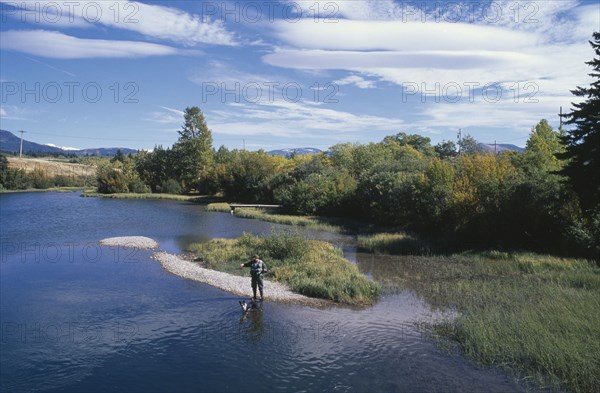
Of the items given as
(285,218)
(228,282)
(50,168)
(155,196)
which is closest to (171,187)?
(155,196)

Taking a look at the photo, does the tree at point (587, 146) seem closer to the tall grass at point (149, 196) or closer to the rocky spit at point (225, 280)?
the rocky spit at point (225, 280)

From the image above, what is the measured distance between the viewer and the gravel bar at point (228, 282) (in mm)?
23969

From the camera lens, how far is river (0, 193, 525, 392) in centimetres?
1436

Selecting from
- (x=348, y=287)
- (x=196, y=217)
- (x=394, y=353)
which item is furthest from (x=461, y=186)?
(x=196, y=217)

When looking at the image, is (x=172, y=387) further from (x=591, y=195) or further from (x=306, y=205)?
(x=306, y=205)

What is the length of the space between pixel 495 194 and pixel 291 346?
1069 inches

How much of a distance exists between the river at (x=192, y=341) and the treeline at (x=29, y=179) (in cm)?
10605

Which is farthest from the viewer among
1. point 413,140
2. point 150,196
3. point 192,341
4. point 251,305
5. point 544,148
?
point 413,140

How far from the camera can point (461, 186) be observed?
41.3m

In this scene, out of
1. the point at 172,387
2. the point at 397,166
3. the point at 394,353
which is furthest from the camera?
the point at 397,166

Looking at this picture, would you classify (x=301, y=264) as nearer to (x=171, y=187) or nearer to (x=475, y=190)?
(x=475, y=190)

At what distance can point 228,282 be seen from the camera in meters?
27.1

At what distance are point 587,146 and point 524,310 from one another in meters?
15.5

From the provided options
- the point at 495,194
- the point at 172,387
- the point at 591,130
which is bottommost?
the point at 172,387
